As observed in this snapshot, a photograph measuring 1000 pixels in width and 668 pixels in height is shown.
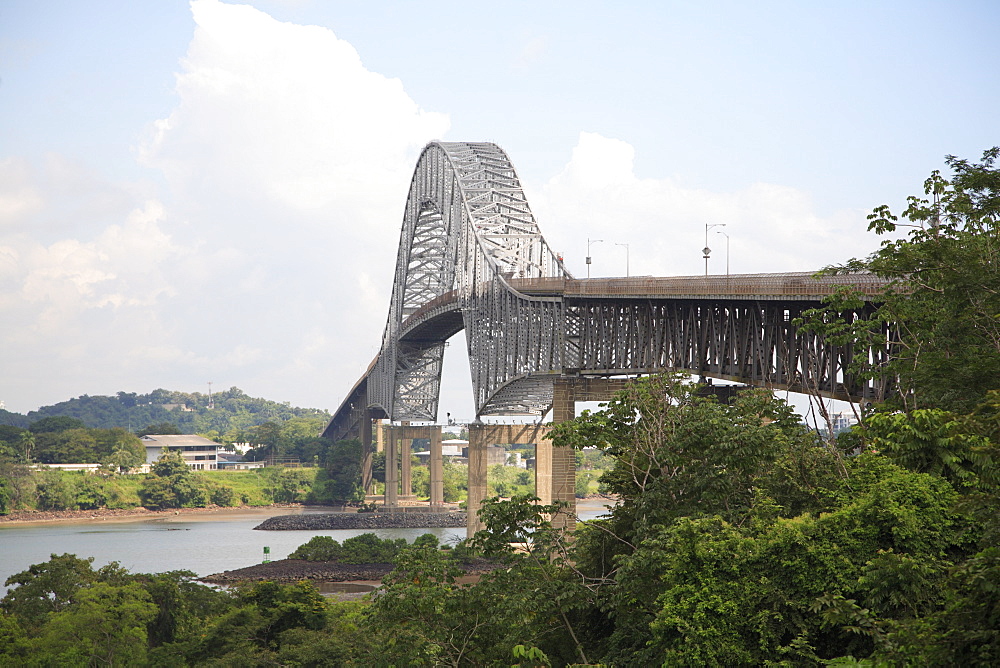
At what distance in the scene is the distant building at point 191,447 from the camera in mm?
160000

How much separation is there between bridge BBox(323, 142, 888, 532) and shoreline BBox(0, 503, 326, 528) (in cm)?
2689

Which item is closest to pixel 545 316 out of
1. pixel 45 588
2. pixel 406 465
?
pixel 45 588

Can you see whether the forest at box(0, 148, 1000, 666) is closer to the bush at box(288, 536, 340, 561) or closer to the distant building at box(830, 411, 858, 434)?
the distant building at box(830, 411, 858, 434)

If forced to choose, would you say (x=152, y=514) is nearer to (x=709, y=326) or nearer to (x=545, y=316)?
(x=545, y=316)

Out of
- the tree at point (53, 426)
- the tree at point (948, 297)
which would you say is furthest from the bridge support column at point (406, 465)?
the tree at point (948, 297)

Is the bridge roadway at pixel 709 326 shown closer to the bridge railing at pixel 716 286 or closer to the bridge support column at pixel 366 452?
the bridge railing at pixel 716 286

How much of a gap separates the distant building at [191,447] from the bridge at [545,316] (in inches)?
2310

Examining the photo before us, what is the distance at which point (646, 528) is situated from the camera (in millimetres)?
19719

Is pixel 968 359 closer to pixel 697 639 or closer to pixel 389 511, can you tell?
pixel 697 639

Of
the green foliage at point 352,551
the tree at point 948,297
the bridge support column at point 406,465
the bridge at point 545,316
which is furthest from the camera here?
the bridge support column at point 406,465

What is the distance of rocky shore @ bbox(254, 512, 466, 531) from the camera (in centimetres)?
11050

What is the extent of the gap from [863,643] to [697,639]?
7.50 feet

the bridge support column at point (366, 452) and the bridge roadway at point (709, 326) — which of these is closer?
the bridge roadway at point (709, 326)

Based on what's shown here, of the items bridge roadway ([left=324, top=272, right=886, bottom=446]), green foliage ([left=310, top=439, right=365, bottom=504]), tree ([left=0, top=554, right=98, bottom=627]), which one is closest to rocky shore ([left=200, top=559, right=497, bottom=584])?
bridge roadway ([left=324, top=272, right=886, bottom=446])
